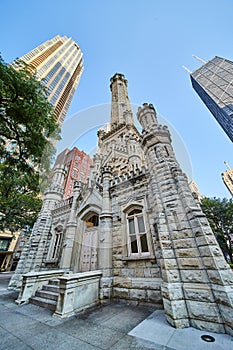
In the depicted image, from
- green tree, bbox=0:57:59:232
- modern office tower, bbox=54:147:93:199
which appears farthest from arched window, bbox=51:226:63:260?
modern office tower, bbox=54:147:93:199

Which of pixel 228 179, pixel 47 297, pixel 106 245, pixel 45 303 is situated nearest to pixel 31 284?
pixel 47 297

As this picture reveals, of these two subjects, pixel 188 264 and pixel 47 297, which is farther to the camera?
pixel 47 297

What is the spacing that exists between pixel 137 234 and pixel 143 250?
70 centimetres

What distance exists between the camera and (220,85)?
214 ft

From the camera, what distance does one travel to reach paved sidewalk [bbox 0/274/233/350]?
257 centimetres

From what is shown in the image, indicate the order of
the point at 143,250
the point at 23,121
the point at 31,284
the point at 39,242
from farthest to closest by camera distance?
the point at 39,242 → the point at 23,121 → the point at 143,250 → the point at 31,284

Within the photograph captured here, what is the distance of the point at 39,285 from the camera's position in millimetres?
6148

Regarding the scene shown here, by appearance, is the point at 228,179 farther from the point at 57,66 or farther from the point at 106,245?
the point at 57,66

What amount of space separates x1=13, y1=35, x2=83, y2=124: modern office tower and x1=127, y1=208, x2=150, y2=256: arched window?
32859mm

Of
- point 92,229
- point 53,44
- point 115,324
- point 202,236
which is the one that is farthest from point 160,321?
point 53,44

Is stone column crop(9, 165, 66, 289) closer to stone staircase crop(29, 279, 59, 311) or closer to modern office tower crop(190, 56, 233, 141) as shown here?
stone staircase crop(29, 279, 59, 311)

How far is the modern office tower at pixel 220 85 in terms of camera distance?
192 ft

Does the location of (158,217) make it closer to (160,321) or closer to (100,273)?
(160,321)

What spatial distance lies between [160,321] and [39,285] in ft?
18.1
